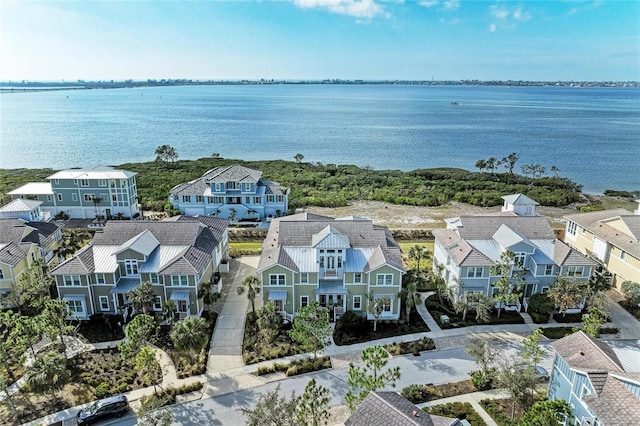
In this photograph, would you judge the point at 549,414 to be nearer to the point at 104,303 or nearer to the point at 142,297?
the point at 142,297

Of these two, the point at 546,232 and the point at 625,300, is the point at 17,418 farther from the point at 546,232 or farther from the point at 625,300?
the point at 625,300

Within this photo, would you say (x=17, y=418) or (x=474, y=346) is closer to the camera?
(x=17, y=418)

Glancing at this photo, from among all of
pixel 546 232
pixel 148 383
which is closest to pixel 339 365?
pixel 148 383

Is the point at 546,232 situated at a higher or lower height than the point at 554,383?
higher

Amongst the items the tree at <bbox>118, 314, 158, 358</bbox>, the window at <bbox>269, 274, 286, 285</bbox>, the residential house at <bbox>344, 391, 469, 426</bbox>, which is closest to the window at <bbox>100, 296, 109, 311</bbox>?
the tree at <bbox>118, 314, 158, 358</bbox>

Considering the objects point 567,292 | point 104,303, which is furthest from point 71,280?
point 567,292

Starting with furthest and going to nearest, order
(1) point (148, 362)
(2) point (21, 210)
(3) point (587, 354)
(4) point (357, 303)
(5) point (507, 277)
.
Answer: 1. (2) point (21, 210)
2. (4) point (357, 303)
3. (5) point (507, 277)
4. (1) point (148, 362)
5. (3) point (587, 354)

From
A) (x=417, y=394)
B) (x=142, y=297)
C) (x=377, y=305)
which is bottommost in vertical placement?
(x=417, y=394)
